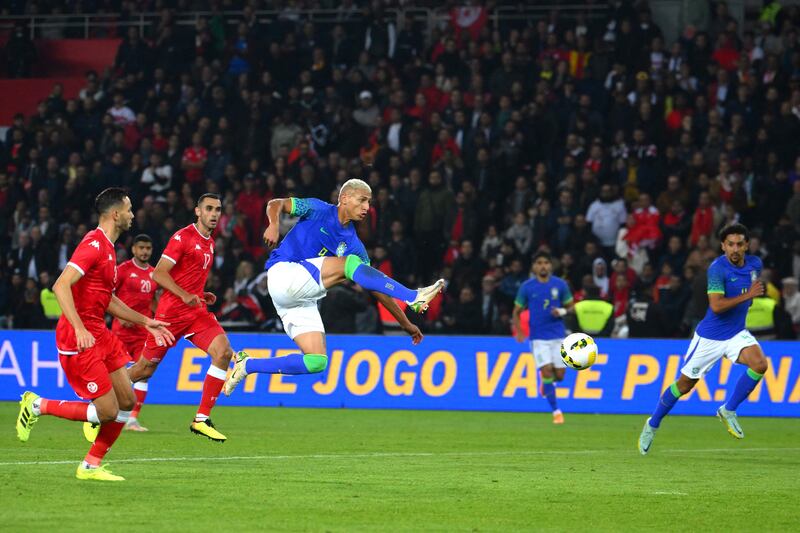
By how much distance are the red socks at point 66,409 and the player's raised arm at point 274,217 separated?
2247 mm

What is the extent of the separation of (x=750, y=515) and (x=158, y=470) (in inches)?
192

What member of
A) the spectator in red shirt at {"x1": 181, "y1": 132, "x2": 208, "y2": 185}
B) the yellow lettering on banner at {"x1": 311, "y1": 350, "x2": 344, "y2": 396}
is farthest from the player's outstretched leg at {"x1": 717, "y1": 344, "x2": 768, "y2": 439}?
the spectator in red shirt at {"x1": 181, "y1": 132, "x2": 208, "y2": 185}

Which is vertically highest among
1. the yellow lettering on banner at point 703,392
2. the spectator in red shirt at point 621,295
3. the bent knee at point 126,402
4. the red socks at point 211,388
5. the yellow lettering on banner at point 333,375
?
Answer: the bent knee at point 126,402

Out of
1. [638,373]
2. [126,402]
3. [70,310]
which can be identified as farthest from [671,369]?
[70,310]

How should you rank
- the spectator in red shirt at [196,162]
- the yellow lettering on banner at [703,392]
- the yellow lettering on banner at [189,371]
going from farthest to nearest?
1. the spectator in red shirt at [196,162]
2. the yellow lettering on banner at [189,371]
3. the yellow lettering on banner at [703,392]

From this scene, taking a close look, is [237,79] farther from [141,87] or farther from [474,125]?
[474,125]

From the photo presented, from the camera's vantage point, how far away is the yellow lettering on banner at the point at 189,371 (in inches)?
891

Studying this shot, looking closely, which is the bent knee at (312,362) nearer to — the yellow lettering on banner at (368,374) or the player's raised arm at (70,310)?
the player's raised arm at (70,310)

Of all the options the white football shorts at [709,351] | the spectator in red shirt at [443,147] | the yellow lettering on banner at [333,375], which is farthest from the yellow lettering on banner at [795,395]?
the spectator in red shirt at [443,147]

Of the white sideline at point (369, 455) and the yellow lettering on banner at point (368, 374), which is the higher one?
the white sideline at point (369, 455)

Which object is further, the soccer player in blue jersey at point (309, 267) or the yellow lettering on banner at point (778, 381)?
the yellow lettering on banner at point (778, 381)

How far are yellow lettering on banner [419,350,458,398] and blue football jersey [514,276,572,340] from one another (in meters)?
2.31

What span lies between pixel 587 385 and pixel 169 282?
9189mm

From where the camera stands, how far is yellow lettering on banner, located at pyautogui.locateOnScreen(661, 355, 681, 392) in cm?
2116
